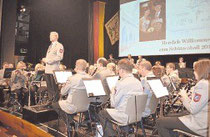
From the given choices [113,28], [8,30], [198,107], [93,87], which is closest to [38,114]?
[93,87]

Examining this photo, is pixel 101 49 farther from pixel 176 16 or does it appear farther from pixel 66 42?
pixel 176 16

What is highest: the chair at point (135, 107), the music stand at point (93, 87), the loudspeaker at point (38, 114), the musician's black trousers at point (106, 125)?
the music stand at point (93, 87)

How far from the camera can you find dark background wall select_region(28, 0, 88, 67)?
10180mm

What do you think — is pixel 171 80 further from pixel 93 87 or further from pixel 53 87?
pixel 53 87

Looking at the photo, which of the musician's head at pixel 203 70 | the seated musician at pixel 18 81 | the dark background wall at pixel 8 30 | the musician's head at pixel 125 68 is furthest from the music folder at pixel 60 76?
the dark background wall at pixel 8 30

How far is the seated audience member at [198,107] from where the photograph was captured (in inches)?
74.3

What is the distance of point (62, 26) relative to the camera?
10.9m

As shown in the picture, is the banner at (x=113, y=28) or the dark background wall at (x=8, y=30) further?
the banner at (x=113, y=28)

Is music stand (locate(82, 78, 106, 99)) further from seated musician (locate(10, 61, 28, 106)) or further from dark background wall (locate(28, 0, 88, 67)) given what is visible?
dark background wall (locate(28, 0, 88, 67))

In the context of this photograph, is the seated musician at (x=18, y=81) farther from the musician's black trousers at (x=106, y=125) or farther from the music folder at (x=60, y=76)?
the musician's black trousers at (x=106, y=125)

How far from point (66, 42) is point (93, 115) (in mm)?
7747

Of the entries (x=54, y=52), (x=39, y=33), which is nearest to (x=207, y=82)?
(x=54, y=52)

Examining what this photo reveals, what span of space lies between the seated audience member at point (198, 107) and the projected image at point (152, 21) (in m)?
5.57

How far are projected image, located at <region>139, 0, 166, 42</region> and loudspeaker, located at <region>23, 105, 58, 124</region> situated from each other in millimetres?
4881
